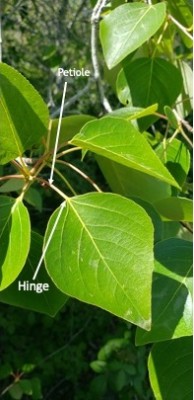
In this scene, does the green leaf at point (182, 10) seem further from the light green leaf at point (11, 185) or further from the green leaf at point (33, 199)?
the green leaf at point (33, 199)

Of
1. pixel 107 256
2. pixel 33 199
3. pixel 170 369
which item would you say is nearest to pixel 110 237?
pixel 107 256

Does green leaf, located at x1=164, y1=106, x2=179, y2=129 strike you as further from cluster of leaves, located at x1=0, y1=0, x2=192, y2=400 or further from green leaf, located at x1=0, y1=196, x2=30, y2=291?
green leaf, located at x1=0, y1=196, x2=30, y2=291

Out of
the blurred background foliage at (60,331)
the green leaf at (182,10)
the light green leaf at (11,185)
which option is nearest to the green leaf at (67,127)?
the light green leaf at (11,185)

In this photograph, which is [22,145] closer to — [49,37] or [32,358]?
[49,37]

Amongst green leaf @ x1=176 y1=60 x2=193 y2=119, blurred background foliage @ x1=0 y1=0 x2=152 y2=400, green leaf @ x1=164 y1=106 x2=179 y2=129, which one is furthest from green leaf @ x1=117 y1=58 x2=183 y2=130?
blurred background foliage @ x1=0 y1=0 x2=152 y2=400

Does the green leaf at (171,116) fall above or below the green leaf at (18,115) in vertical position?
below

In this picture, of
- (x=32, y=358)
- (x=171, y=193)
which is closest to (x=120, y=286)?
(x=171, y=193)

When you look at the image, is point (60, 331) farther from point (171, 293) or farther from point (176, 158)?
point (171, 293)

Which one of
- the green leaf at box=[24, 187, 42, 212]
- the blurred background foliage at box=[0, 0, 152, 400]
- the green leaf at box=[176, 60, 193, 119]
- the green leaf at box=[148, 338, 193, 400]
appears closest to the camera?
the green leaf at box=[148, 338, 193, 400]
